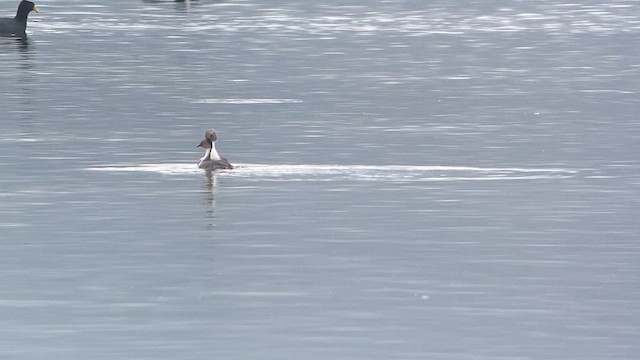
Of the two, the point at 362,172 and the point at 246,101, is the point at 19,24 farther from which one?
the point at 362,172

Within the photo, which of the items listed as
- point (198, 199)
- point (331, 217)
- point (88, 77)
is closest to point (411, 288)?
point (331, 217)

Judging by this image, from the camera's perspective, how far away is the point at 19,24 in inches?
3036

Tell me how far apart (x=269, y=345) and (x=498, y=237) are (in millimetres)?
7788

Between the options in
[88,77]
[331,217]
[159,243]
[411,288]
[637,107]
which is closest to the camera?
[411,288]

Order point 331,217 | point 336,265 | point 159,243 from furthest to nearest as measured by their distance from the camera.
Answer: point 331,217 → point 159,243 → point 336,265

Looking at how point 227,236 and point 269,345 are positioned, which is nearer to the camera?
point 269,345

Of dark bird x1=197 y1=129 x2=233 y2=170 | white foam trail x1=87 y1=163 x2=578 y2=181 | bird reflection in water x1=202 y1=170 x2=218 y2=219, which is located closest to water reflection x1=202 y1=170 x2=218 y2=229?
bird reflection in water x1=202 y1=170 x2=218 y2=219

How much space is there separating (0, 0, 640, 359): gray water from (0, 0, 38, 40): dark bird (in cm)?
1293

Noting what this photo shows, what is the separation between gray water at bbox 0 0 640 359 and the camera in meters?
21.1

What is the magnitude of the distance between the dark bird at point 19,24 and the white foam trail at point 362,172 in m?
41.7

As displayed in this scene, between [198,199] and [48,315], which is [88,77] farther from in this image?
[48,315]

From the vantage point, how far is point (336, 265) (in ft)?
82.9

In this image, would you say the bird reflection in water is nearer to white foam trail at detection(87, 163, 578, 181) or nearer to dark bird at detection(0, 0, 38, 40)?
white foam trail at detection(87, 163, 578, 181)

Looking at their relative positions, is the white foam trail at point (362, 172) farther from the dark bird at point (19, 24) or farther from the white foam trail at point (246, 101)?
the dark bird at point (19, 24)
